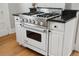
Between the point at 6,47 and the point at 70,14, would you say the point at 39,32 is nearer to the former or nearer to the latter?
the point at 70,14

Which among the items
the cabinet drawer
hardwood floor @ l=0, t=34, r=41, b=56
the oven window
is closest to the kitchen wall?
hardwood floor @ l=0, t=34, r=41, b=56

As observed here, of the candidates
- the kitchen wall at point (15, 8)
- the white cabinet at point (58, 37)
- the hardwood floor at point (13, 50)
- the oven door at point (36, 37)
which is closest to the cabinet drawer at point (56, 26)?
the white cabinet at point (58, 37)

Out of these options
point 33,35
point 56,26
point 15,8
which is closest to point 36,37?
point 33,35

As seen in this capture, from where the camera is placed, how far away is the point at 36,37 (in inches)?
86.8

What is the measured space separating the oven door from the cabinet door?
0.14 m

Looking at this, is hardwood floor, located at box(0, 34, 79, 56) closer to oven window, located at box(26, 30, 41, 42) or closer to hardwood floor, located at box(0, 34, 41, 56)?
hardwood floor, located at box(0, 34, 41, 56)

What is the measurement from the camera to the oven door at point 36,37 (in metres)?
2.04

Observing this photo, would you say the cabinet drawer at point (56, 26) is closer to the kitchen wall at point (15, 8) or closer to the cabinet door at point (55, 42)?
the cabinet door at point (55, 42)

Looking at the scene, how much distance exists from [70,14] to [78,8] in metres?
0.26

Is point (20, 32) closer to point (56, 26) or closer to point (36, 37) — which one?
point (36, 37)

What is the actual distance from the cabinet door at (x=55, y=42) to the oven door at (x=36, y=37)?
0.14 metres

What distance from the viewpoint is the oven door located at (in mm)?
2041

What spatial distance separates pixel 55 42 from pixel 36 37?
49 cm

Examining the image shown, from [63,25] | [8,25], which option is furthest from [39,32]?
[8,25]
